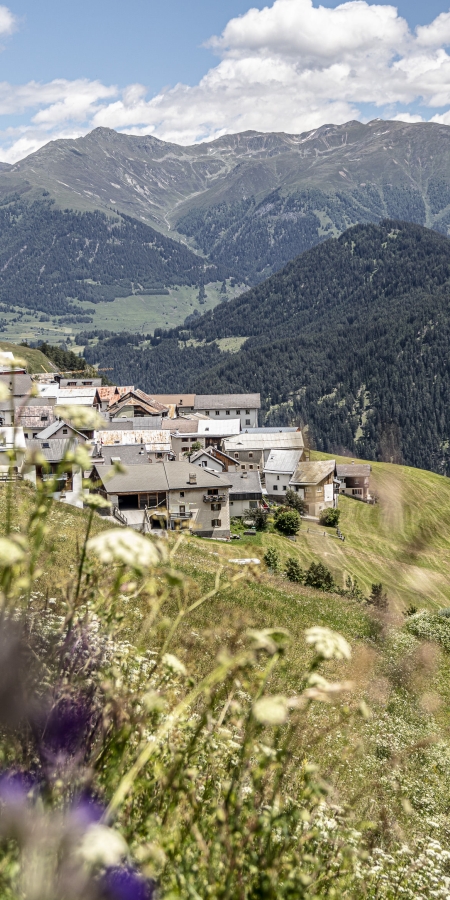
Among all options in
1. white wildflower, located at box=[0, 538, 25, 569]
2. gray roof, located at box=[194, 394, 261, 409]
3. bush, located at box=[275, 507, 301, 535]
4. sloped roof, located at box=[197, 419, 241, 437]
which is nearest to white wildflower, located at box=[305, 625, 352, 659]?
white wildflower, located at box=[0, 538, 25, 569]

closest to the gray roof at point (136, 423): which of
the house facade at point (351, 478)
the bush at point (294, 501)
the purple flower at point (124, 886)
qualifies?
the bush at point (294, 501)

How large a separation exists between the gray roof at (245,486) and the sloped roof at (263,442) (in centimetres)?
2472

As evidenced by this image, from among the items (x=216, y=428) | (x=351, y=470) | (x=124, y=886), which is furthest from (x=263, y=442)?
(x=124, y=886)

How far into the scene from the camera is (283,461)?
94250 mm

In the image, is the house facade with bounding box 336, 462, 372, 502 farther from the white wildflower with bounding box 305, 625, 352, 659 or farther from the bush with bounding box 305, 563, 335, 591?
the white wildflower with bounding box 305, 625, 352, 659

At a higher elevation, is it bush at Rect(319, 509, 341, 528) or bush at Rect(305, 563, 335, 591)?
bush at Rect(305, 563, 335, 591)

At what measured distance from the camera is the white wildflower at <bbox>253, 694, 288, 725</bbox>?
215 centimetres

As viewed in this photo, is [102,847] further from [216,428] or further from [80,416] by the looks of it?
[216,428]

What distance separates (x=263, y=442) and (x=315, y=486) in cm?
2094

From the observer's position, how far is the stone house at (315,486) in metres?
85.2

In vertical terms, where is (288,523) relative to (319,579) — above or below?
below

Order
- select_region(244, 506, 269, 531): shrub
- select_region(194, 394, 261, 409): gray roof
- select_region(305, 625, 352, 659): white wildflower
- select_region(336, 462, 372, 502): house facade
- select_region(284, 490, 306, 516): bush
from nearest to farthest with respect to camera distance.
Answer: select_region(305, 625, 352, 659): white wildflower → select_region(244, 506, 269, 531): shrub → select_region(284, 490, 306, 516): bush → select_region(336, 462, 372, 502): house facade → select_region(194, 394, 261, 409): gray roof

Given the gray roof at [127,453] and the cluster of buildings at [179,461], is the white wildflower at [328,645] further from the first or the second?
the gray roof at [127,453]

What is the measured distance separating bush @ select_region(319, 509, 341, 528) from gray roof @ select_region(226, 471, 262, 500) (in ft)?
29.0
